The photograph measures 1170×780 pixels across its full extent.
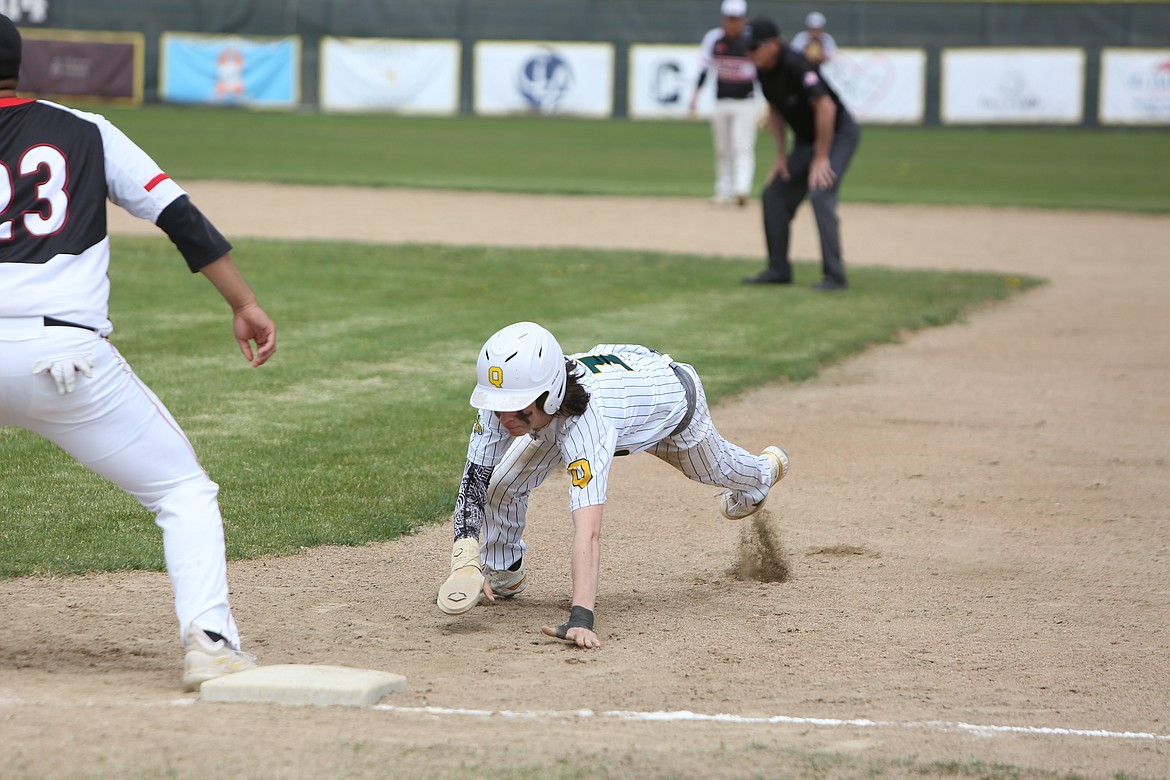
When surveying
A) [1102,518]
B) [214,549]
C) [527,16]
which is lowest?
[1102,518]

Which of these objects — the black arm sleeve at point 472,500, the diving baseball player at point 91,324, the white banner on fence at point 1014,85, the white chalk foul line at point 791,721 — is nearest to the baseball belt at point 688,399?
the black arm sleeve at point 472,500

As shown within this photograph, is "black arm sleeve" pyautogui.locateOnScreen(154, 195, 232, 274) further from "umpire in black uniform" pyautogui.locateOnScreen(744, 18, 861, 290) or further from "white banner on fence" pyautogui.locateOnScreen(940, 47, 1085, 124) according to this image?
"white banner on fence" pyautogui.locateOnScreen(940, 47, 1085, 124)

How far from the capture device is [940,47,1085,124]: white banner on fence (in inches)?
1166

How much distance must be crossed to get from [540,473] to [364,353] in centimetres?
433

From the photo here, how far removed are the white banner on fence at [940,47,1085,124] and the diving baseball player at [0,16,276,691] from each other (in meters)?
28.2

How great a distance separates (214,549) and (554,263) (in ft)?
30.5

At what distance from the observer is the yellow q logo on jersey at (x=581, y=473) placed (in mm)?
4301

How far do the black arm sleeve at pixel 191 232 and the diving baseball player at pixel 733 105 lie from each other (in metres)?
13.7

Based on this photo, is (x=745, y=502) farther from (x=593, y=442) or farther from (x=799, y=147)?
(x=799, y=147)

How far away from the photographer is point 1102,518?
601 cm

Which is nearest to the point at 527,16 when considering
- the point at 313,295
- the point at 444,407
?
the point at 313,295

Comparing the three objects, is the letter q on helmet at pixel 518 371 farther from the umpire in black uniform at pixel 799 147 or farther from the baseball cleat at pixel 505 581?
the umpire in black uniform at pixel 799 147

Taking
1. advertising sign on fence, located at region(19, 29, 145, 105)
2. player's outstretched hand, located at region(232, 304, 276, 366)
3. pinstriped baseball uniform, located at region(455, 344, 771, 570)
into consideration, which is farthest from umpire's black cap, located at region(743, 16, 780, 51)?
advertising sign on fence, located at region(19, 29, 145, 105)

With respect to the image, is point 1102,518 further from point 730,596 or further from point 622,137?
point 622,137
